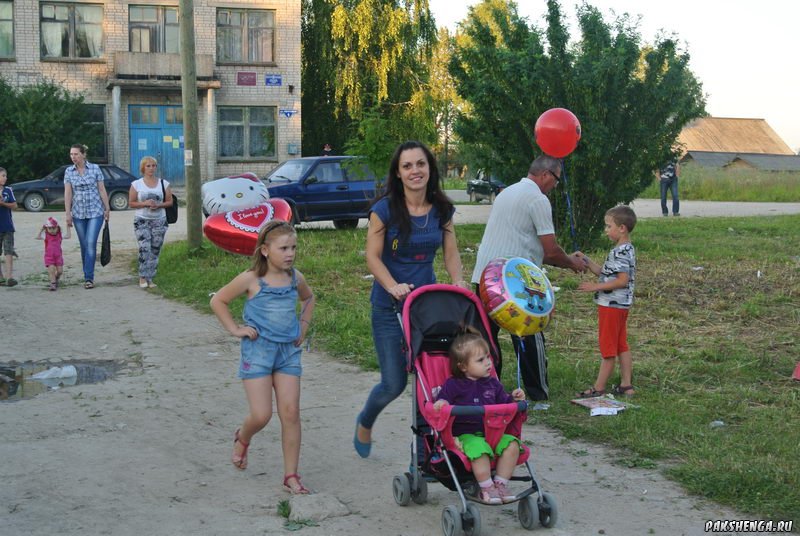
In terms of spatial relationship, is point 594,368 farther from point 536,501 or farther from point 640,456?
point 536,501

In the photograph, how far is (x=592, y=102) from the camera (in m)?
14.7

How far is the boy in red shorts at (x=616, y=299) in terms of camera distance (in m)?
7.08

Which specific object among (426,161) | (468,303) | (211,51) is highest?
(211,51)

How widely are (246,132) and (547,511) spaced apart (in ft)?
110

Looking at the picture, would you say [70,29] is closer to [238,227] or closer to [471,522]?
[238,227]

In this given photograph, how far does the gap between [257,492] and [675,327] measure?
577 cm

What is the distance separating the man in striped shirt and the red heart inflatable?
2.06 metres

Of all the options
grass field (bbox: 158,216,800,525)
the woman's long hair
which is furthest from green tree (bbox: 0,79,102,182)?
the woman's long hair

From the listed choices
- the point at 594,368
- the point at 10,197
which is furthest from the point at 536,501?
the point at 10,197

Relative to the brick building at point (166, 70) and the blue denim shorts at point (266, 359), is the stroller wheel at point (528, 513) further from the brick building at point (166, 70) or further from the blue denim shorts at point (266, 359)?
the brick building at point (166, 70)

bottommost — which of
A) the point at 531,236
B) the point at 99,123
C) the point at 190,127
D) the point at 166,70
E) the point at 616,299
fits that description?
the point at 616,299

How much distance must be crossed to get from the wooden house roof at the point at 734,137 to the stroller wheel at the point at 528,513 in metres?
90.1

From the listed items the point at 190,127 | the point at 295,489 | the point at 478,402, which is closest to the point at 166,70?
the point at 190,127

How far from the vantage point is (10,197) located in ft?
42.7
